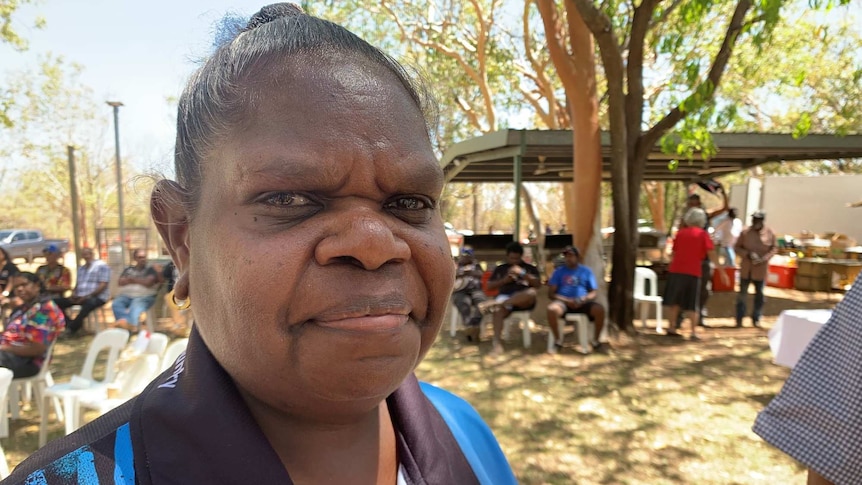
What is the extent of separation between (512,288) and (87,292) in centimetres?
616

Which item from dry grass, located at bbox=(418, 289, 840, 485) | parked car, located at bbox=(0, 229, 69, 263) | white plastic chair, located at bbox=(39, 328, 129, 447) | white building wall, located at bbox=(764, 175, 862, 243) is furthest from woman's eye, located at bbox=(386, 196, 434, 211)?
parked car, located at bbox=(0, 229, 69, 263)

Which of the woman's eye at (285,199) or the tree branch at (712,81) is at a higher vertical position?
the tree branch at (712,81)

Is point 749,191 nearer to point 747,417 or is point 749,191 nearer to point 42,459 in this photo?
point 747,417

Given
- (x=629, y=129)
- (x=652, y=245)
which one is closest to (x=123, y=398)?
(x=629, y=129)

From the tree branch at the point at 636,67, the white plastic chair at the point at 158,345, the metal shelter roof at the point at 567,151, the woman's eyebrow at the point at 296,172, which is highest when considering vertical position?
the tree branch at the point at 636,67

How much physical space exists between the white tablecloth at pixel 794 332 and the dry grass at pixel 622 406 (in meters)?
0.59

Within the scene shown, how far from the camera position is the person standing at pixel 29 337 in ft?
14.6

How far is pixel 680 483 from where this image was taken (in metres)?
3.45

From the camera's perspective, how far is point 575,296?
6578mm

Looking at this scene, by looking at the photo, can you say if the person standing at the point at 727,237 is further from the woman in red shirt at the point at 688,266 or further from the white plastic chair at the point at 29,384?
the white plastic chair at the point at 29,384

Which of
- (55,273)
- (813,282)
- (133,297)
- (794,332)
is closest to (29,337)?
(133,297)

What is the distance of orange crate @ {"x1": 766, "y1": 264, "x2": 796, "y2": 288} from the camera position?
38.7 ft

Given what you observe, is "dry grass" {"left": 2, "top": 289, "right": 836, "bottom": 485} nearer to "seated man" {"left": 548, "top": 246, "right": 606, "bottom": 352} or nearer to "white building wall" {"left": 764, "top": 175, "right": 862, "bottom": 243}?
"seated man" {"left": 548, "top": 246, "right": 606, "bottom": 352}

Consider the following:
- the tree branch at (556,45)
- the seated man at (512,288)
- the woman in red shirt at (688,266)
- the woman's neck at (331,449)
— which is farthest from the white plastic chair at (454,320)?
the woman's neck at (331,449)
